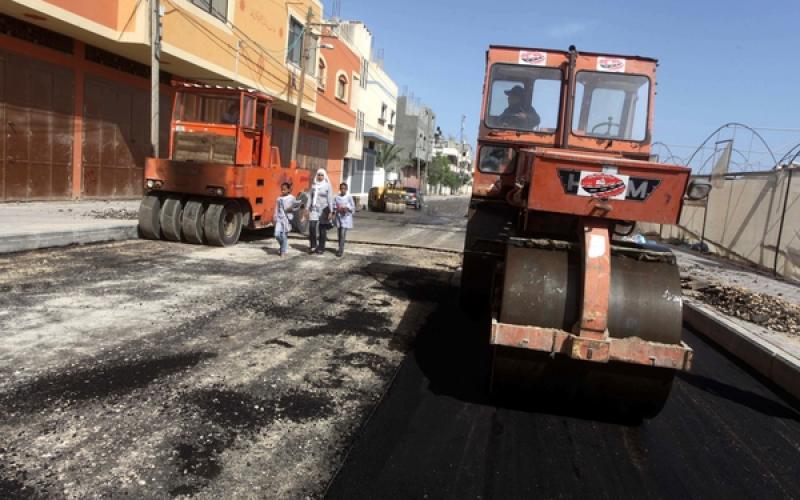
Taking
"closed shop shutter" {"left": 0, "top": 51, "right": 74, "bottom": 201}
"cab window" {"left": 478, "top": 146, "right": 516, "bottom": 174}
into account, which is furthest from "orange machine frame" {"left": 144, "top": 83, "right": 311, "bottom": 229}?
"cab window" {"left": 478, "top": 146, "right": 516, "bottom": 174}

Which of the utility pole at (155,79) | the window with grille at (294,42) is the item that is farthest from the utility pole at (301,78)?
the utility pole at (155,79)

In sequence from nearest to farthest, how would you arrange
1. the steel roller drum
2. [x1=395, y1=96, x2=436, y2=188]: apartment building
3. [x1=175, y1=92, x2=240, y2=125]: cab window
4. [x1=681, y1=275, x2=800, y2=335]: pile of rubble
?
1. the steel roller drum
2. [x1=681, y1=275, x2=800, y2=335]: pile of rubble
3. [x1=175, y1=92, x2=240, y2=125]: cab window
4. [x1=395, y1=96, x2=436, y2=188]: apartment building

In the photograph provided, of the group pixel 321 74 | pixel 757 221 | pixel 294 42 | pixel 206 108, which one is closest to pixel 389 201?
pixel 321 74

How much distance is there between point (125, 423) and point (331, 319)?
3.13m

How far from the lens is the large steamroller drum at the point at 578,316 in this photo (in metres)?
4.02

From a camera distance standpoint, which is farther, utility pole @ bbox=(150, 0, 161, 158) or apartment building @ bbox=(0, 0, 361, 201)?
utility pole @ bbox=(150, 0, 161, 158)

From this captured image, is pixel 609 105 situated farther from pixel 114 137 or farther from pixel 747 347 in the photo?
pixel 114 137

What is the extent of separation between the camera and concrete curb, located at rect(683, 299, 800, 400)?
5.62 m

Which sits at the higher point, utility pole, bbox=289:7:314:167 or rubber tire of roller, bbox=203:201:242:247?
utility pole, bbox=289:7:314:167

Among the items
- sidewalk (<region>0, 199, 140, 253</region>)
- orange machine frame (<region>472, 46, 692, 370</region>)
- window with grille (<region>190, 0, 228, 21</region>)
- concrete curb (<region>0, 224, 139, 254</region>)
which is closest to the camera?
orange machine frame (<region>472, 46, 692, 370</region>)

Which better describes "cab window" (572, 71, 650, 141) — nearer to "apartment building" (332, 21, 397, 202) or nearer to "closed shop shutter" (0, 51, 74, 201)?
"closed shop shutter" (0, 51, 74, 201)

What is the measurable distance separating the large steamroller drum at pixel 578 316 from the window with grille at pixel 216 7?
16.4 meters

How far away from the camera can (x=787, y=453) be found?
4.09 meters

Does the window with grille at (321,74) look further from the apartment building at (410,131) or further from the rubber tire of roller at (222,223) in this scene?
the apartment building at (410,131)
